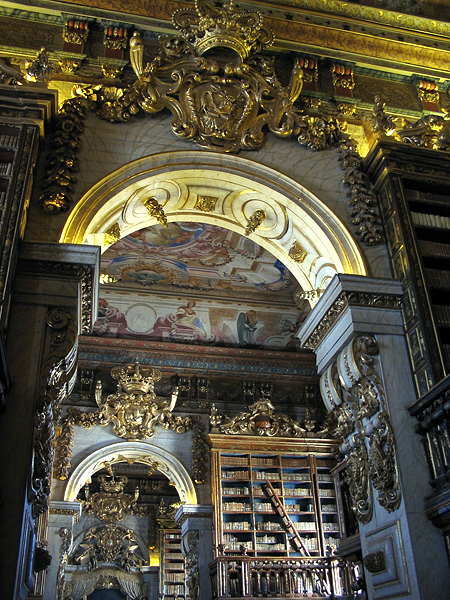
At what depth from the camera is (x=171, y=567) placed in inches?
591

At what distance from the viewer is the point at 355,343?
5.46 meters

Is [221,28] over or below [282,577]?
over

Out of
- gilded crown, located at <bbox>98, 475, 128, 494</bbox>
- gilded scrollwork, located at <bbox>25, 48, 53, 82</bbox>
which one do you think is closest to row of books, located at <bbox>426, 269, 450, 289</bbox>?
gilded scrollwork, located at <bbox>25, 48, 53, 82</bbox>

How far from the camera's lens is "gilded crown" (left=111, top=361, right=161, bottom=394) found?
11.0 metres

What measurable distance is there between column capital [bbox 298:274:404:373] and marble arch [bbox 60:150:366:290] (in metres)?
0.34

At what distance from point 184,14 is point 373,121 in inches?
93.8

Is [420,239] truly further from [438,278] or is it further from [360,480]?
[360,480]

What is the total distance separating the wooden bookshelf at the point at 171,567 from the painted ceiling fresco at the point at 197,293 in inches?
249

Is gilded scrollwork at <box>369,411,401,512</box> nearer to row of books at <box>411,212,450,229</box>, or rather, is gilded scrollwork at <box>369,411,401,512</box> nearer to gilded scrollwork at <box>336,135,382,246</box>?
gilded scrollwork at <box>336,135,382,246</box>

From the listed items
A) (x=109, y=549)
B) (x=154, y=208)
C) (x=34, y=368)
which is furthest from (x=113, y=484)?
(x=34, y=368)

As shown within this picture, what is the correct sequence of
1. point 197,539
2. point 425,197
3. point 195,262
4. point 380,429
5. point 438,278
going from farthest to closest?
point 195,262, point 197,539, point 425,197, point 438,278, point 380,429

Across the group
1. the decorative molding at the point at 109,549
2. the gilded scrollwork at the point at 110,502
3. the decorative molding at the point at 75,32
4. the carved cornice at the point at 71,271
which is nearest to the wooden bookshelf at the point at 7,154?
the carved cornice at the point at 71,271

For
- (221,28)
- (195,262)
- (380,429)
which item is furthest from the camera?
(195,262)

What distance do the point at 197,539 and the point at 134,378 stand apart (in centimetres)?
302
